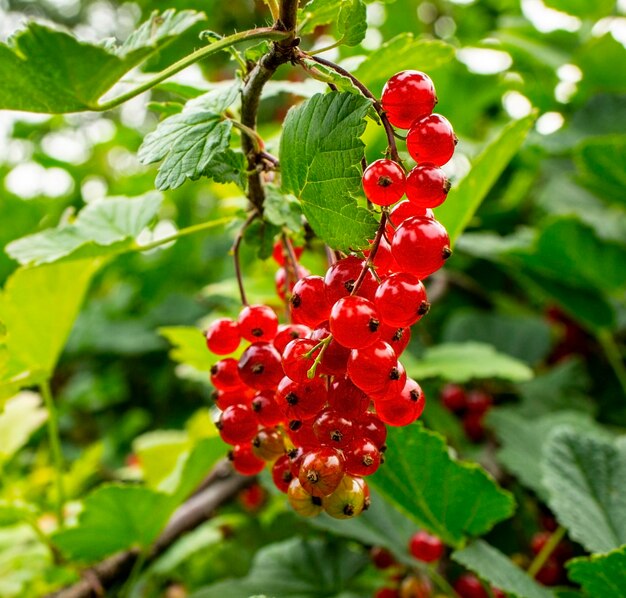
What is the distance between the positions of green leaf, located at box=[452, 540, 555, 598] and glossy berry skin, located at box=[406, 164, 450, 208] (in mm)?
464

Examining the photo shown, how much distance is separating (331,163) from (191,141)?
139 millimetres

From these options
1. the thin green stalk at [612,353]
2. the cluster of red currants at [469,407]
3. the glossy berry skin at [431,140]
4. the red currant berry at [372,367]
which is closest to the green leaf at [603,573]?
the red currant berry at [372,367]

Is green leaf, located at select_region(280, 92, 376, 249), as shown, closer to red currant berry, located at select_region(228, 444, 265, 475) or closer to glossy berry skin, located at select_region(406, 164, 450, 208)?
glossy berry skin, located at select_region(406, 164, 450, 208)

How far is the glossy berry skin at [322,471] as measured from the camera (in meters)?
0.55

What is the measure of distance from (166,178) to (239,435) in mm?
259

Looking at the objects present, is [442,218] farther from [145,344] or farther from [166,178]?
[145,344]

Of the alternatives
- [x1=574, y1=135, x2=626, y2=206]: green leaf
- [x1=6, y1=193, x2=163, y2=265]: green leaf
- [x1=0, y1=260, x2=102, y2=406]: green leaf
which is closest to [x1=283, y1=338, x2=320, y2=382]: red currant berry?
[x1=6, y1=193, x2=163, y2=265]: green leaf

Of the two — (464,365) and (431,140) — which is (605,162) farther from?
(431,140)

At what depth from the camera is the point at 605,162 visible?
1.46m

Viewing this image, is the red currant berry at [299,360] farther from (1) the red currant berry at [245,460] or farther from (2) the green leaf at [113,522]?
(2) the green leaf at [113,522]

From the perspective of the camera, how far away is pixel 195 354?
1035 millimetres

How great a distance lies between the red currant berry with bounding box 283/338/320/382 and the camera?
1.86ft

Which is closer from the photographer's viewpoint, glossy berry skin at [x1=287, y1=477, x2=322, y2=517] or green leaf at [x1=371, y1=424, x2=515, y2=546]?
glossy berry skin at [x1=287, y1=477, x2=322, y2=517]

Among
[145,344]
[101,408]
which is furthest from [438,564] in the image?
[101,408]
